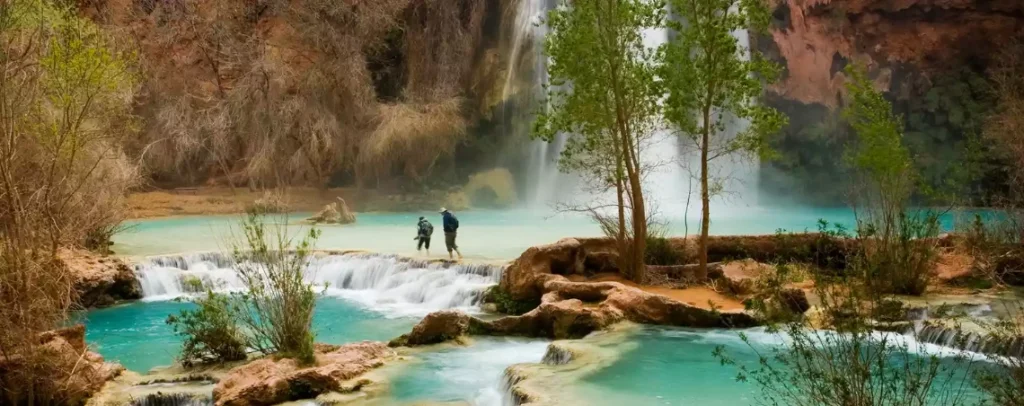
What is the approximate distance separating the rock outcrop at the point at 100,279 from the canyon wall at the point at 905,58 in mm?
20086

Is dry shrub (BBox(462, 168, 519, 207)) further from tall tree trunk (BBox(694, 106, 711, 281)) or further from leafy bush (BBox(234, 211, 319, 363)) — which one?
leafy bush (BBox(234, 211, 319, 363))

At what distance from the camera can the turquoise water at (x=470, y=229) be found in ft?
58.6

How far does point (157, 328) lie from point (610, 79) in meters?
7.86

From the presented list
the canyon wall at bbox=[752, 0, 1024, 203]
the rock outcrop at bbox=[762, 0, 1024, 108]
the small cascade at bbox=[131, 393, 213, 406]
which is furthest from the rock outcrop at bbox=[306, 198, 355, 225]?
the small cascade at bbox=[131, 393, 213, 406]

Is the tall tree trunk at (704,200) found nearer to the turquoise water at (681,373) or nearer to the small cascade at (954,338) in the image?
the turquoise water at (681,373)

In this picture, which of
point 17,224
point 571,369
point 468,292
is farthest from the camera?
point 468,292

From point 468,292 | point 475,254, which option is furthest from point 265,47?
point 468,292

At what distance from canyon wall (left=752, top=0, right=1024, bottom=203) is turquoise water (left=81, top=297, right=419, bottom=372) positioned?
18.1 metres

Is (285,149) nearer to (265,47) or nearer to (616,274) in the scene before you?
(265,47)

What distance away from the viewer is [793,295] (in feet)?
32.3

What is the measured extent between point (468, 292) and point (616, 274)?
245 centimetres

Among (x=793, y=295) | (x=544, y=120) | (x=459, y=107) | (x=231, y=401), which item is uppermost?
(x=459, y=107)

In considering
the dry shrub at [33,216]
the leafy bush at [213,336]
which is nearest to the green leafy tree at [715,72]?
the leafy bush at [213,336]

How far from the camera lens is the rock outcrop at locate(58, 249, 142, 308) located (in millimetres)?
13539
